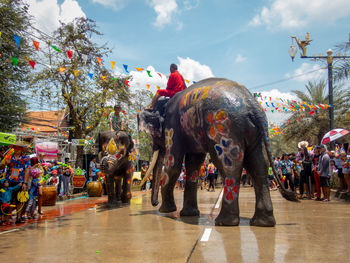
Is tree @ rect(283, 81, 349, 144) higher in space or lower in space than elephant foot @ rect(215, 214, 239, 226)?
higher

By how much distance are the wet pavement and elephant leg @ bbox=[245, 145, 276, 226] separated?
21 cm

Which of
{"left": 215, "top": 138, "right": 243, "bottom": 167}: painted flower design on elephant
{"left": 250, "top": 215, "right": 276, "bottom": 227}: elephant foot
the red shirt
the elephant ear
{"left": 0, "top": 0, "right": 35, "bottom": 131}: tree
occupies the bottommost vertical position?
{"left": 250, "top": 215, "right": 276, "bottom": 227}: elephant foot

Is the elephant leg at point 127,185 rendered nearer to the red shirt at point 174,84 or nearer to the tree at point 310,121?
the red shirt at point 174,84

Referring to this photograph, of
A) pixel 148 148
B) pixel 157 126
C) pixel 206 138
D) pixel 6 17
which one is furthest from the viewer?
pixel 148 148

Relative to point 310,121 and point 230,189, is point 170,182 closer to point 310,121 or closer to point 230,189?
point 230,189

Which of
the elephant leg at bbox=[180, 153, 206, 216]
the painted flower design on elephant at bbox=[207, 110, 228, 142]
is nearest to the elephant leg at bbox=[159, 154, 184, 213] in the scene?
the elephant leg at bbox=[180, 153, 206, 216]

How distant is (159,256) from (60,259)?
1.07 meters

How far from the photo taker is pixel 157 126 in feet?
25.1

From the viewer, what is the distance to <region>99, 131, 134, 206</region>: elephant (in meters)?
8.31

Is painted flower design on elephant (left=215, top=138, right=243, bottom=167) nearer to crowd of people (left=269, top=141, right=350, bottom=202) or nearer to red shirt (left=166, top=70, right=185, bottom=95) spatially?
red shirt (left=166, top=70, right=185, bottom=95)

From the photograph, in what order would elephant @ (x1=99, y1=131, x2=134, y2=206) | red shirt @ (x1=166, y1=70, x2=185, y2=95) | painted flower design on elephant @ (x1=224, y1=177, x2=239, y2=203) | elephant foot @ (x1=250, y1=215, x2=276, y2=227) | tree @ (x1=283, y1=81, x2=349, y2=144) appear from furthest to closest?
1. tree @ (x1=283, y1=81, x2=349, y2=144)
2. elephant @ (x1=99, y1=131, x2=134, y2=206)
3. red shirt @ (x1=166, y1=70, x2=185, y2=95)
4. painted flower design on elephant @ (x1=224, y1=177, x2=239, y2=203)
5. elephant foot @ (x1=250, y1=215, x2=276, y2=227)

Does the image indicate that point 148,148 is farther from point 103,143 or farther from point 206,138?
point 206,138

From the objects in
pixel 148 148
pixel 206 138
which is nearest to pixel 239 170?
pixel 206 138

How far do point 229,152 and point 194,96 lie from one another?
1.34 metres
